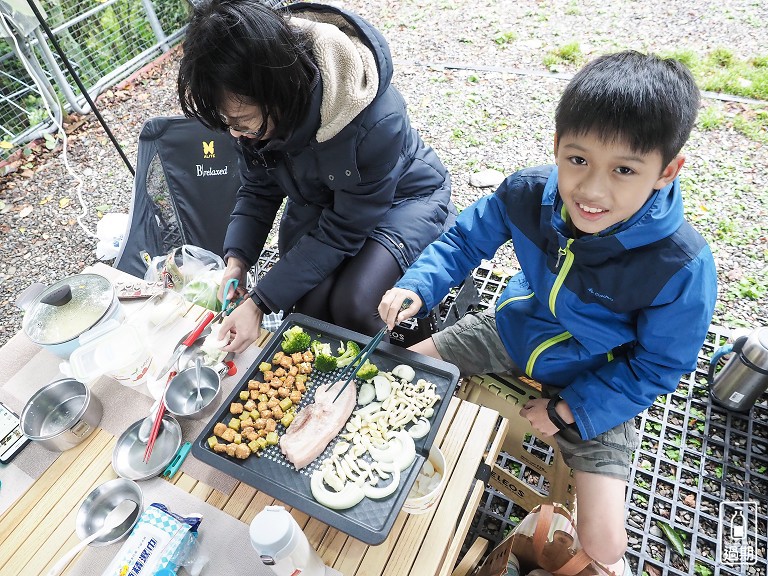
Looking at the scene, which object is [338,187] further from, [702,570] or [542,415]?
[702,570]

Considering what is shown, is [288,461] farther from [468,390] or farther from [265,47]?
[265,47]

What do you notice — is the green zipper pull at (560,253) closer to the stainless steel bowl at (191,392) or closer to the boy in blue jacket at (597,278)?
the boy in blue jacket at (597,278)

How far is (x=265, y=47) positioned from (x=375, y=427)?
1.13m

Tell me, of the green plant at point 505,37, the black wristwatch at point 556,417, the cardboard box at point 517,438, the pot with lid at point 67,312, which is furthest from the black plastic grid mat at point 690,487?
the green plant at point 505,37

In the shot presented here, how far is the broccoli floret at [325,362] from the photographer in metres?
1.44

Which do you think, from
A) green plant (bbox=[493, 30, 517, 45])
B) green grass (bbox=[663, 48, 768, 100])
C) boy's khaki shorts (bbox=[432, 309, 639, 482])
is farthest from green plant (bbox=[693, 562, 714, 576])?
green plant (bbox=[493, 30, 517, 45])

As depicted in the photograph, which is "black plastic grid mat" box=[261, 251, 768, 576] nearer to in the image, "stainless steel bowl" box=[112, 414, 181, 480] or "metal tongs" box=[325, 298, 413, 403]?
"metal tongs" box=[325, 298, 413, 403]

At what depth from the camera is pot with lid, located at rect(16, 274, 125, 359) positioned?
1608mm

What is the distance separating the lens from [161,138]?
254cm

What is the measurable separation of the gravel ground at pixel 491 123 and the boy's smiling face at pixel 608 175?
1551 mm

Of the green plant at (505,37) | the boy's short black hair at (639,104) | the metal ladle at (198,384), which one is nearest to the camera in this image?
the boy's short black hair at (639,104)

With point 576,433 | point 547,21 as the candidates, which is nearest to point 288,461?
point 576,433

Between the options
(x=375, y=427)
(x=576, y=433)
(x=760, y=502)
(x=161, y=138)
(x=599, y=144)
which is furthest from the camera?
(x=161, y=138)

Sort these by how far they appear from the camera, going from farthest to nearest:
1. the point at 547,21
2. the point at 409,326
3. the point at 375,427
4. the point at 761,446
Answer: the point at 547,21 → the point at 409,326 → the point at 761,446 → the point at 375,427
